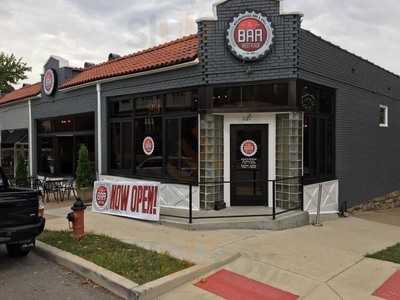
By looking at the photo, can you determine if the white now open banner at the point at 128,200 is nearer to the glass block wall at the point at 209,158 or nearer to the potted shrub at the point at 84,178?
the glass block wall at the point at 209,158

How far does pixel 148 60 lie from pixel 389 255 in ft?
26.2

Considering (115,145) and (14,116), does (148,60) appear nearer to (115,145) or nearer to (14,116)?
(115,145)

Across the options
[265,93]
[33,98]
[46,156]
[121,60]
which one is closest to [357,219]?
[265,93]

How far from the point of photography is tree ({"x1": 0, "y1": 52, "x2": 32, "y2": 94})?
2523 centimetres

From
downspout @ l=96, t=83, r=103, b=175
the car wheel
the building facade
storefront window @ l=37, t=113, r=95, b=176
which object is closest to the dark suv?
the car wheel

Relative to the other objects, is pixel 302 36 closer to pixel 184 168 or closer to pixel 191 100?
pixel 191 100

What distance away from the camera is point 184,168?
33.5 ft

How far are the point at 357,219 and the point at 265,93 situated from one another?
4109 millimetres

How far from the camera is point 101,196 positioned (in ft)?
33.4

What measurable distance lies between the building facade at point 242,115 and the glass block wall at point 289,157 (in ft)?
0.08

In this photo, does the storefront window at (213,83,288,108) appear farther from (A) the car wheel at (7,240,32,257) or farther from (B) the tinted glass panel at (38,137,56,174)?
(B) the tinted glass panel at (38,137,56,174)

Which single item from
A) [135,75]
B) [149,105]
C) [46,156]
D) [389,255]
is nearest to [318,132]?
[389,255]

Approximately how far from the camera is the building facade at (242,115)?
9.17 meters

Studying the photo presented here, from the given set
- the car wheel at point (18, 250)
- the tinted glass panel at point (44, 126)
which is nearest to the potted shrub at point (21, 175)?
the tinted glass panel at point (44, 126)
